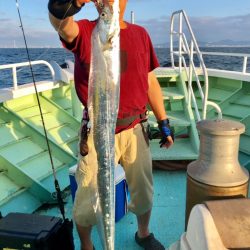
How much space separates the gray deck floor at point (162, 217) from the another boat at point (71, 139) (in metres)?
0.01

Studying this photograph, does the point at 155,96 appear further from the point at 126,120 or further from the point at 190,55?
the point at 190,55

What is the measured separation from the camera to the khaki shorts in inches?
95.2

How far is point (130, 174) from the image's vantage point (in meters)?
2.78

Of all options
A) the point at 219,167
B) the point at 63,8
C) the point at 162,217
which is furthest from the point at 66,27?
the point at 162,217

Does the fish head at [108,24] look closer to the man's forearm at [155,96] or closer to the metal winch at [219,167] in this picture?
the man's forearm at [155,96]

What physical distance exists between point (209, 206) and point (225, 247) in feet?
0.84

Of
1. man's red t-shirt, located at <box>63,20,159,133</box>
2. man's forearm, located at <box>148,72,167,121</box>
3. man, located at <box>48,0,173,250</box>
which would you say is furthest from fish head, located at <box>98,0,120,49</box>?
man's forearm, located at <box>148,72,167,121</box>

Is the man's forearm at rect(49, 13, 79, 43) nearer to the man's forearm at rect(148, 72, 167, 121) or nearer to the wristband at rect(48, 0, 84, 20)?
the wristband at rect(48, 0, 84, 20)

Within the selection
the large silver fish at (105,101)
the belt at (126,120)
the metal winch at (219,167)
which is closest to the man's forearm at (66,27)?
the large silver fish at (105,101)

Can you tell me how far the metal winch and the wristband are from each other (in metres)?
1.55

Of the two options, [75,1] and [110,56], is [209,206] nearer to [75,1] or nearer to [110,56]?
[110,56]

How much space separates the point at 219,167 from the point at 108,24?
1.78 m

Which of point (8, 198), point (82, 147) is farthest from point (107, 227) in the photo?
point (8, 198)

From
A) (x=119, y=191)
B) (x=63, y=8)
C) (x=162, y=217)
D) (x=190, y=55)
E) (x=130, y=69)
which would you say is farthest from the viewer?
(x=190, y=55)
